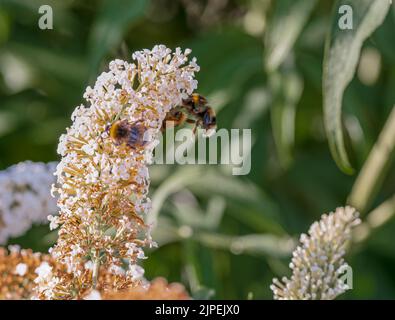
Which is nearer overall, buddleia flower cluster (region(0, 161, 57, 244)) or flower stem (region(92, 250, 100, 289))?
flower stem (region(92, 250, 100, 289))

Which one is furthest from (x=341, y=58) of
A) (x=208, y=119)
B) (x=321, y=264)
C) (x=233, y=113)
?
(x=233, y=113)

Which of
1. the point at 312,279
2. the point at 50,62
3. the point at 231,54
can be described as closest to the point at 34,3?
the point at 50,62

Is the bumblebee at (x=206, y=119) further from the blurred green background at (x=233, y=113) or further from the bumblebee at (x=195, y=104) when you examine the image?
the blurred green background at (x=233, y=113)

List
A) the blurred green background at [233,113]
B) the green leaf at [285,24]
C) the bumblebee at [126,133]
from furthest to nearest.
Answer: the blurred green background at [233,113]
the green leaf at [285,24]
the bumblebee at [126,133]

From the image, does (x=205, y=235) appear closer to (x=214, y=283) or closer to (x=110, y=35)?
(x=214, y=283)

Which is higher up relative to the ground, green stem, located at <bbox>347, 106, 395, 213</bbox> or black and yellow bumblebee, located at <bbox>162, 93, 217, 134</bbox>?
green stem, located at <bbox>347, 106, 395, 213</bbox>

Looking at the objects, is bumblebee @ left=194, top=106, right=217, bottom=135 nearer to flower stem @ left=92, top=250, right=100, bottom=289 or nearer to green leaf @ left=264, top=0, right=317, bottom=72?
flower stem @ left=92, top=250, right=100, bottom=289

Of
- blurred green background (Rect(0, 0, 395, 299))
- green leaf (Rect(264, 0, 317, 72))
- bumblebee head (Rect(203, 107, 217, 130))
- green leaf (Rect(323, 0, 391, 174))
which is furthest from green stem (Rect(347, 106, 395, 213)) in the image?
bumblebee head (Rect(203, 107, 217, 130))

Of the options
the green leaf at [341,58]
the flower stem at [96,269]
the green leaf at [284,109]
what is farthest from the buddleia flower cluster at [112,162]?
the green leaf at [284,109]
